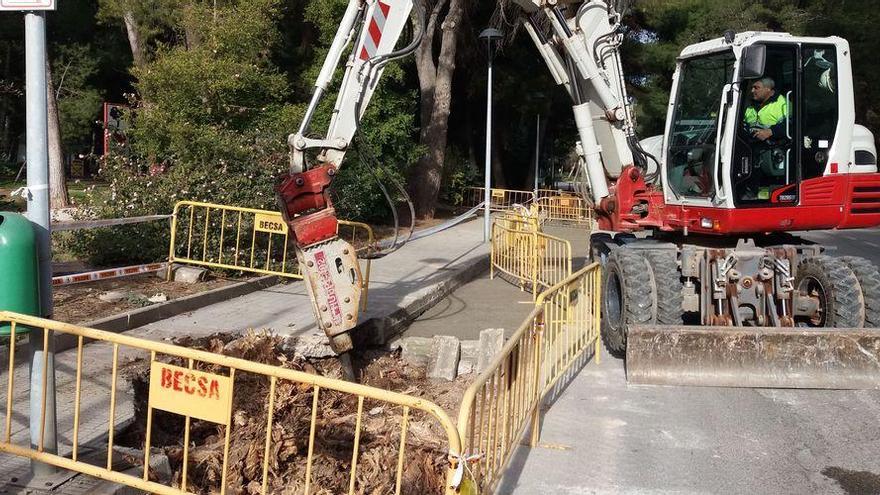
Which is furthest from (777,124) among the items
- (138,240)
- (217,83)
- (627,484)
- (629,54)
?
(629,54)

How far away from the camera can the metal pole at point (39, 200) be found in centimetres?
382

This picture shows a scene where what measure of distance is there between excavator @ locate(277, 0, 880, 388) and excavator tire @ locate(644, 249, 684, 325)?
14 mm

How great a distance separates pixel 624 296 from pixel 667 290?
43 centimetres

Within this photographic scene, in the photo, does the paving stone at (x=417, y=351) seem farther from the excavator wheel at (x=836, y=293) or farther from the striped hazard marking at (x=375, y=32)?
the excavator wheel at (x=836, y=293)

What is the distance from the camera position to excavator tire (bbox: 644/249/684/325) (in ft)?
24.9

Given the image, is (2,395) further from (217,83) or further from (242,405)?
(217,83)

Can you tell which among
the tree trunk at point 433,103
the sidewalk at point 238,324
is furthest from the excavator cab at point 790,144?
the tree trunk at point 433,103

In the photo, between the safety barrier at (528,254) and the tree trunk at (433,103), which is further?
the tree trunk at (433,103)

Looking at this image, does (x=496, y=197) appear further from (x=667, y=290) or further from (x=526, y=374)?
(x=526, y=374)

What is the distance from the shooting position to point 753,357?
23.2ft

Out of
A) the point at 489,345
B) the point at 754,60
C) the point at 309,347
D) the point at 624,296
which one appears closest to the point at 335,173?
the point at 309,347

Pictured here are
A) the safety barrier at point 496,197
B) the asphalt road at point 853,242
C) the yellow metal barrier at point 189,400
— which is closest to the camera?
the yellow metal barrier at point 189,400

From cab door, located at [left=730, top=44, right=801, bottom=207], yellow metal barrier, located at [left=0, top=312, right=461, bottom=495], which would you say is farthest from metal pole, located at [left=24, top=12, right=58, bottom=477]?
cab door, located at [left=730, top=44, right=801, bottom=207]

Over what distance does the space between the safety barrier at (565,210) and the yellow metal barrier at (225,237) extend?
49.2ft
